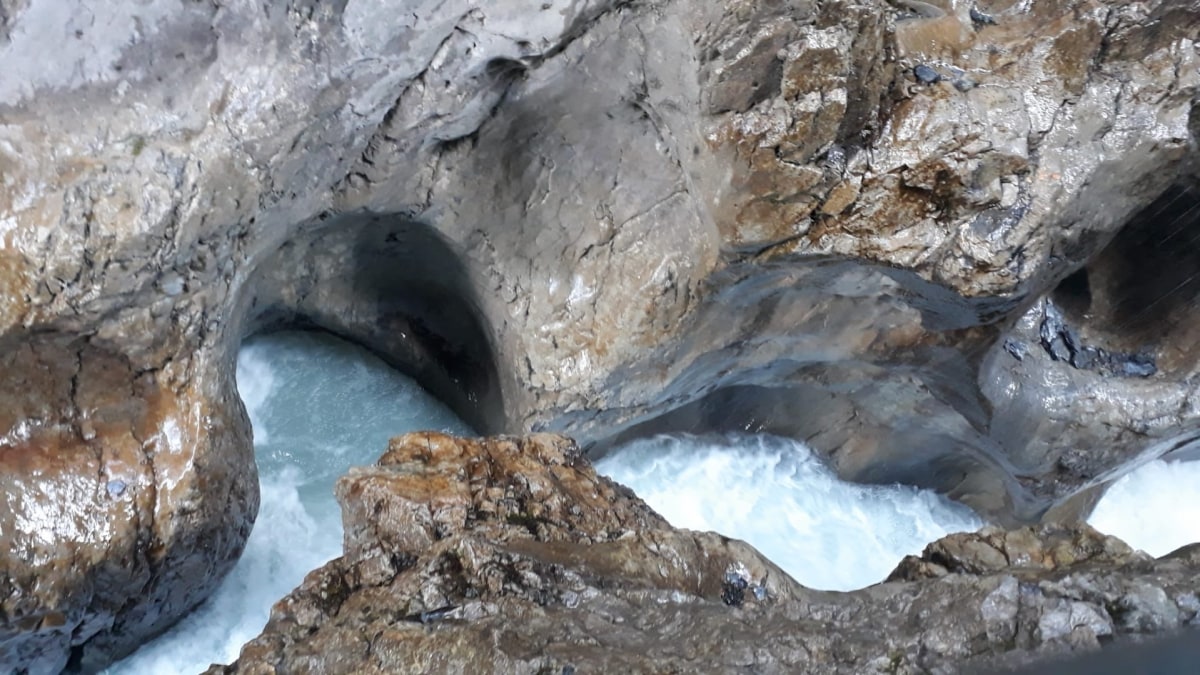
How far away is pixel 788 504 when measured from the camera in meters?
5.14

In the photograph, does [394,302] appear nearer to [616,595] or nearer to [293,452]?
[293,452]

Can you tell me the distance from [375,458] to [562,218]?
59.7 inches

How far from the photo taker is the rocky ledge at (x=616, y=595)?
6.63 feet

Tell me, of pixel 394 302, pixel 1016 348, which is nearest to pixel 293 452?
pixel 394 302

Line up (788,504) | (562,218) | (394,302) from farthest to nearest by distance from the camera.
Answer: (788,504)
(394,302)
(562,218)

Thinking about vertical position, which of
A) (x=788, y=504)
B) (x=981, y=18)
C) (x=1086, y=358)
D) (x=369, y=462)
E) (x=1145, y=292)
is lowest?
(x=788, y=504)

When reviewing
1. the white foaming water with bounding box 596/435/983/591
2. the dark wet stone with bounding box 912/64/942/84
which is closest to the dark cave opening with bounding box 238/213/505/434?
the white foaming water with bounding box 596/435/983/591

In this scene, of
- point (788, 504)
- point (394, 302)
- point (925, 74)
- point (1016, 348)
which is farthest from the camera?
point (788, 504)

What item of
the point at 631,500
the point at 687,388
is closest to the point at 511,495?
the point at 631,500

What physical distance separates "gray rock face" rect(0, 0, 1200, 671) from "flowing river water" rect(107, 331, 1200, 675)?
0.33m

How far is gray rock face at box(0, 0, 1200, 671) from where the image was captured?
9.75 feet

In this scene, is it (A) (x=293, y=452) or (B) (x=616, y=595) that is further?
(A) (x=293, y=452)

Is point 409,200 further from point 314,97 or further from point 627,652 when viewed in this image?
point 627,652

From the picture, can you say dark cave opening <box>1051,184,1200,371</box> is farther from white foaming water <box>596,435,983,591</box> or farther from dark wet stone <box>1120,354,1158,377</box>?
white foaming water <box>596,435,983,591</box>
